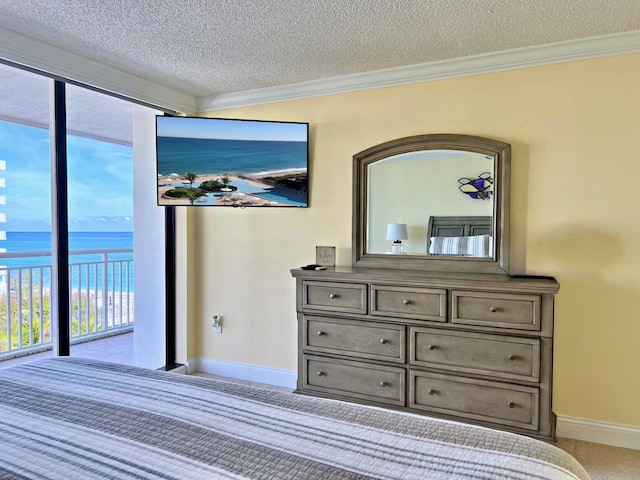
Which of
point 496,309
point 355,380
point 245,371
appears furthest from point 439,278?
point 245,371

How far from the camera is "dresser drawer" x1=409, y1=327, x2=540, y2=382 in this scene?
2.35 meters

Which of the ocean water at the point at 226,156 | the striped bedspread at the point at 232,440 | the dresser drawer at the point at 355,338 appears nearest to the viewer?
the striped bedspread at the point at 232,440

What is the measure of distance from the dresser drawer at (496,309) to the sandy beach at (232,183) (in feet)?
5.17

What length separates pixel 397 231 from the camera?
121 inches

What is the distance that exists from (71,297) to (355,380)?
3466mm

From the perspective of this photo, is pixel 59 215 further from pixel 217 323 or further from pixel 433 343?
pixel 433 343

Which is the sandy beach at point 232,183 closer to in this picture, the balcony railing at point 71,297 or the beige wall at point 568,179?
the beige wall at point 568,179

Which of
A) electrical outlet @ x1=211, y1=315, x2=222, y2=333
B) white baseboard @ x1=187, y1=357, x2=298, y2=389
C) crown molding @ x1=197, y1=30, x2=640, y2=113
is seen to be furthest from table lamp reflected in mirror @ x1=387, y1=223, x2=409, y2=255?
electrical outlet @ x1=211, y1=315, x2=222, y2=333

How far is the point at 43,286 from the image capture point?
4.21 m

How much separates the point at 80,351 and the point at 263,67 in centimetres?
353

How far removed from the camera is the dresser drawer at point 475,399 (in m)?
2.37

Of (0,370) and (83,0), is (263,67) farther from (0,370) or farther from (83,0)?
(0,370)

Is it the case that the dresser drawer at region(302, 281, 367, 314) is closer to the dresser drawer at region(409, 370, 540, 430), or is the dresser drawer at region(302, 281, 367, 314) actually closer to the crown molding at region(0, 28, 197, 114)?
the dresser drawer at region(409, 370, 540, 430)

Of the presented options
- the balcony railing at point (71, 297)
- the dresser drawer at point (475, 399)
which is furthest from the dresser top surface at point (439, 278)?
the balcony railing at point (71, 297)
